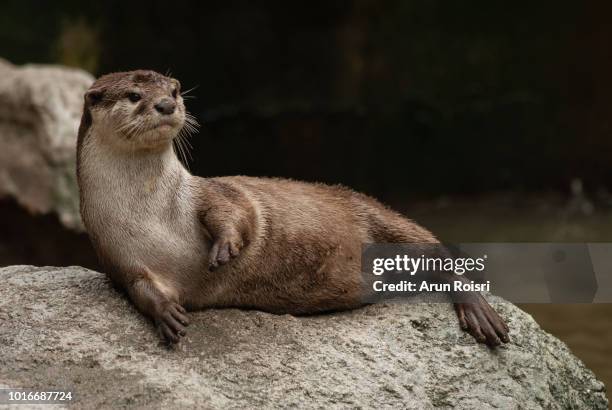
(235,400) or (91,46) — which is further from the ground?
(91,46)

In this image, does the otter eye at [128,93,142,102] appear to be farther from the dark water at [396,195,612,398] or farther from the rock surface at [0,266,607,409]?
the dark water at [396,195,612,398]

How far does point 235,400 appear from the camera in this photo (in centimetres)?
289

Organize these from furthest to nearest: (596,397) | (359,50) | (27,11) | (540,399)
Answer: (359,50) → (27,11) → (596,397) → (540,399)

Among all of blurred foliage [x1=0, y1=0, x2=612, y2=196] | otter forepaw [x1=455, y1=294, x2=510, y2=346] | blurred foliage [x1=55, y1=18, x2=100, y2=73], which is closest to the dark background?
blurred foliage [x1=0, y1=0, x2=612, y2=196]

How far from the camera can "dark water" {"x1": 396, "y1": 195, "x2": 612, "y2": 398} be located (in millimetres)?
6031

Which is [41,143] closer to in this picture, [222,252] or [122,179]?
[122,179]

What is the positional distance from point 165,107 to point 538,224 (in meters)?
5.44

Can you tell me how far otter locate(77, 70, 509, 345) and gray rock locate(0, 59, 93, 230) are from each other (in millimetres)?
2744

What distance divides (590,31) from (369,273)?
6056 millimetres

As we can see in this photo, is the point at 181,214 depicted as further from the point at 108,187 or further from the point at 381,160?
the point at 381,160

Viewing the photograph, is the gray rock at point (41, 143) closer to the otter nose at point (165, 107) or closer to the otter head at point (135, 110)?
the otter head at point (135, 110)

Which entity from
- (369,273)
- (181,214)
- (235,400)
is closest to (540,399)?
(369,273)

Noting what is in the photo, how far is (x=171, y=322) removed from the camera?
303cm

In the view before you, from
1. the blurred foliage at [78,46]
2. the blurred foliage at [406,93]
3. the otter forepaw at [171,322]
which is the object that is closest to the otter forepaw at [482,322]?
the otter forepaw at [171,322]
